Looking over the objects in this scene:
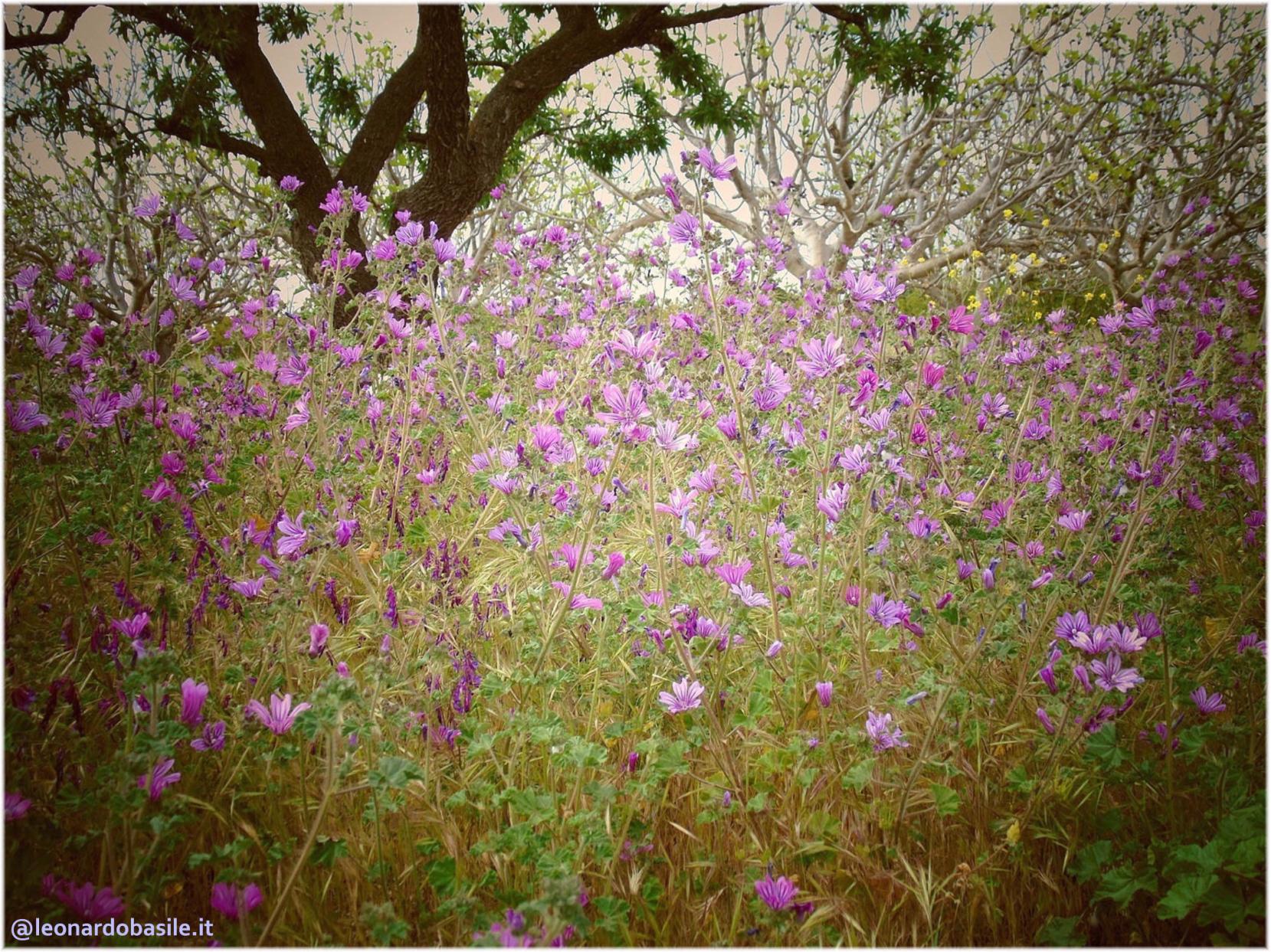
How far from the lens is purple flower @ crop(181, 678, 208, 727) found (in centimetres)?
133

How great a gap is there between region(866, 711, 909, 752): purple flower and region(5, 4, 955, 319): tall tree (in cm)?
545

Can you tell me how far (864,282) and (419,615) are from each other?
5.78 ft

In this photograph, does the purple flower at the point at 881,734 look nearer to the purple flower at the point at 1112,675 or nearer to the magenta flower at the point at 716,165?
the purple flower at the point at 1112,675

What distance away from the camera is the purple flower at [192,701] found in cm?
133

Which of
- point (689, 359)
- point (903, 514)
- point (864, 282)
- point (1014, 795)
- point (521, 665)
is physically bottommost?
point (1014, 795)

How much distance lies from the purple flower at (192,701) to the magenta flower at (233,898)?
0.32m

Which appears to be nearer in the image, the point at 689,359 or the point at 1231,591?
the point at 1231,591

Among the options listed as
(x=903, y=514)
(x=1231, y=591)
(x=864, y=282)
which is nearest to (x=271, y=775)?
(x=903, y=514)

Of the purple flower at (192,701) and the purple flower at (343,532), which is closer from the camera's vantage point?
the purple flower at (192,701)

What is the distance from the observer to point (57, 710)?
1.53m

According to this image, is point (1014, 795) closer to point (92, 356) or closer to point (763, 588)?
point (763, 588)

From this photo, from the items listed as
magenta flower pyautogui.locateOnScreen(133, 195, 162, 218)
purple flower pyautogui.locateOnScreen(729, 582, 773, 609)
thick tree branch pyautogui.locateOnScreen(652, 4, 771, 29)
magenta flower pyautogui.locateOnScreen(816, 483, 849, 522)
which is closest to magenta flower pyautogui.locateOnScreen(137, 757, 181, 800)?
purple flower pyautogui.locateOnScreen(729, 582, 773, 609)

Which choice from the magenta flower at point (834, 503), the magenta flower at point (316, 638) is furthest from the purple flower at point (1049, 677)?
the magenta flower at point (316, 638)

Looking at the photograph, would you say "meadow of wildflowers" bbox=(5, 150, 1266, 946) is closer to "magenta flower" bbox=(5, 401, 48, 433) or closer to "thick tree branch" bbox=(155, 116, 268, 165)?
"magenta flower" bbox=(5, 401, 48, 433)
